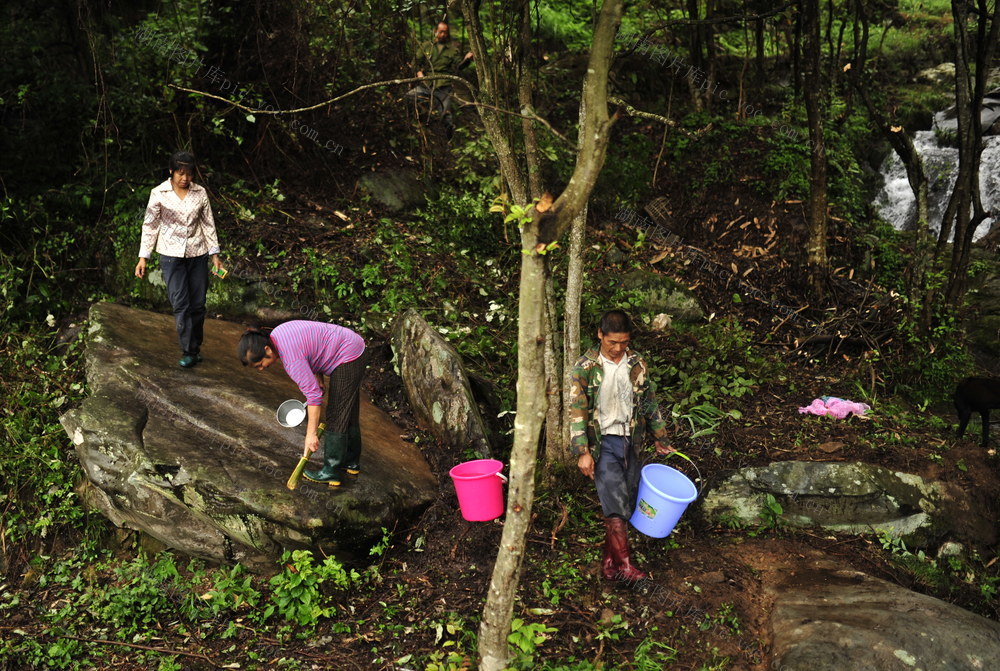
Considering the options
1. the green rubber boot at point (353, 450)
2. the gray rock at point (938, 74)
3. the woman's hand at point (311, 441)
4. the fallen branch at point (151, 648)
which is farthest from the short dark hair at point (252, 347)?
the gray rock at point (938, 74)

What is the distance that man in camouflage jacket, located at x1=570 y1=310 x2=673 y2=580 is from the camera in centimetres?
433

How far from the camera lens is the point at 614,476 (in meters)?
4.45

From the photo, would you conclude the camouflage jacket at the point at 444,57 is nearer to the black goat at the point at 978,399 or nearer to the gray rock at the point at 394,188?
the gray rock at the point at 394,188

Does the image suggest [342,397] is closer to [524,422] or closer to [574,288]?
[574,288]

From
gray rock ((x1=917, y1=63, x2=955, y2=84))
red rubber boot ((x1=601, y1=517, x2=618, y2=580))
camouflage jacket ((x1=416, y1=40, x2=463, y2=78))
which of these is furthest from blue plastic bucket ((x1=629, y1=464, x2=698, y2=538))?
gray rock ((x1=917, y1=63, x2=955, y2=84))

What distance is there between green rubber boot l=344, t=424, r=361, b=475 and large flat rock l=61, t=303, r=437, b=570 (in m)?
0.07

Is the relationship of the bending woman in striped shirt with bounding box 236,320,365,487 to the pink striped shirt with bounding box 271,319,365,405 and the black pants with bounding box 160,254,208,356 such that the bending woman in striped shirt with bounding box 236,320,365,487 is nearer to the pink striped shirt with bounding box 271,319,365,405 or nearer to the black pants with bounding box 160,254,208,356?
the pink striped shirt with bounding box 271,319,365,405

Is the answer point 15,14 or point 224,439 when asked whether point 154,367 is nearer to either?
point 224,439

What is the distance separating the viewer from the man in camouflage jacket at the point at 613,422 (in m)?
4.33

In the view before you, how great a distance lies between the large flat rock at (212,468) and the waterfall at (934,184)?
882cm

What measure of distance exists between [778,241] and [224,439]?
6953 mm

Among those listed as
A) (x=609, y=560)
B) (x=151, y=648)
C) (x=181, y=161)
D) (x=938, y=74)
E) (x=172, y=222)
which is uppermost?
(x=938, y=74)

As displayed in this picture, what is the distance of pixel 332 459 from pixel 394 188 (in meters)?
4.78

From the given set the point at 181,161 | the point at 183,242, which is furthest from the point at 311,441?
the point at 181,161
